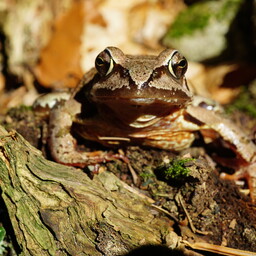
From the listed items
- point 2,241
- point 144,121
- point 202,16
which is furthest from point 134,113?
point 202,16

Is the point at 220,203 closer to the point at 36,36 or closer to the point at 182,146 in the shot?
the point at 182,146

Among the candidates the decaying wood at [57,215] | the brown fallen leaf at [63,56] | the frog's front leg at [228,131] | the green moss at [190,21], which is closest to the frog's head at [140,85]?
the frog's front leg at [228,131]

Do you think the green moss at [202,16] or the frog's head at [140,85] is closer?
the frog's head at [140,85]

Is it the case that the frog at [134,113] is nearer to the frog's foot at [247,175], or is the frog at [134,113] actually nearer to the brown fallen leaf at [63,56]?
the frog's foot at [247,175]

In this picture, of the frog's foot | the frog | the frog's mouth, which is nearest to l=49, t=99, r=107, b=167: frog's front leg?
the frog

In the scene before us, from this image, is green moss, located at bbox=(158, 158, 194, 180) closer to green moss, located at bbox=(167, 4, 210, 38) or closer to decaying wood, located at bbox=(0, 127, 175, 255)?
decaying wood, located at bbox=(0, 127, 175, 255)

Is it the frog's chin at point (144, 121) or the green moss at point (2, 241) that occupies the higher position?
the frog's chin at point (144, 121)

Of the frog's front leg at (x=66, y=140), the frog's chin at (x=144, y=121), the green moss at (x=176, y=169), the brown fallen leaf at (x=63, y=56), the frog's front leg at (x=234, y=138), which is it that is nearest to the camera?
the green moss at (x=176, y=169)
